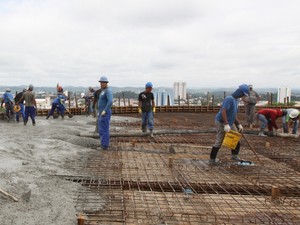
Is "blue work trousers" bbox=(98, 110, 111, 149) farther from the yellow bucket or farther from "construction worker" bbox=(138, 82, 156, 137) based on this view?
the yellow bucket

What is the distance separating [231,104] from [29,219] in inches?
137

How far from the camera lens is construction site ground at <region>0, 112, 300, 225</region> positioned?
3.04 metres

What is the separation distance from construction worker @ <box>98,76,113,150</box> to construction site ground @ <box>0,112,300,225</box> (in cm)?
33

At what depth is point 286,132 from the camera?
26.7 feet

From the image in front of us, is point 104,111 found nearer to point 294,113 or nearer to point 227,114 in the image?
point 227,114

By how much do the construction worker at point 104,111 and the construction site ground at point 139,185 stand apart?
1.07 ft

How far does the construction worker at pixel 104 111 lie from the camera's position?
6.02 metres

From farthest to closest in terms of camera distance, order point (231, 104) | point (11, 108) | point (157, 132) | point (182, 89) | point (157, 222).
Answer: point (182, 89)
point (11, 108)
point (157, 132)
point (231, 104)
point (157, 222)

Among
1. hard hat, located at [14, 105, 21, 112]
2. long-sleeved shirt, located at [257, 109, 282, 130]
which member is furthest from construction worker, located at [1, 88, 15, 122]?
long-sleeved shirt, located at [257, 109, 282, 130]

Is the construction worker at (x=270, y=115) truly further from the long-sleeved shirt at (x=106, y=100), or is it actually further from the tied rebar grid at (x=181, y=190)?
the long-sleeved shirt at (x=106, y=100)

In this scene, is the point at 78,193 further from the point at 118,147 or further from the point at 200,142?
the point at 200,142

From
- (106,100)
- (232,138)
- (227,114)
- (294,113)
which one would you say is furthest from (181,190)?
(294,113)

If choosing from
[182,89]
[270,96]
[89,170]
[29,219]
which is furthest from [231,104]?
[182,89]

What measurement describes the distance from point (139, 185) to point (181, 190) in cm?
55
